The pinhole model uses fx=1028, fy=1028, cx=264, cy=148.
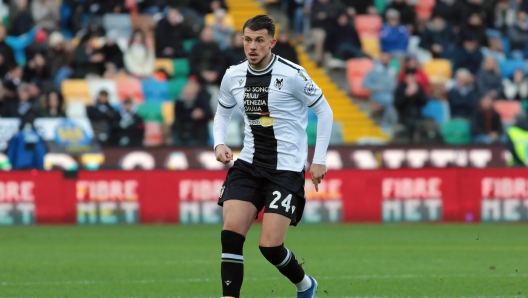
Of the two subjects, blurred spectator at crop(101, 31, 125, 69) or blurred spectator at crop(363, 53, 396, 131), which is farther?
blurred spectator at crop(363, 53, 396, 131)

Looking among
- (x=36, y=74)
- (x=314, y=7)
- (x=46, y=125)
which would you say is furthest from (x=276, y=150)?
(x=314, y=7)

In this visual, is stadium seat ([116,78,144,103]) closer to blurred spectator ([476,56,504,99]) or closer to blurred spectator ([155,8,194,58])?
blurred spectator ([155,8,194,58])

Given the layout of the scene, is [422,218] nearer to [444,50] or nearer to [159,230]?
[159,230]

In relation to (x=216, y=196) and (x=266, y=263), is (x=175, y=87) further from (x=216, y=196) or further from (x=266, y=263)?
(x=266, y=263)

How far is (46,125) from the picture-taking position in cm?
1891

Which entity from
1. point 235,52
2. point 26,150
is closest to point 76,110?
→ point 26,150

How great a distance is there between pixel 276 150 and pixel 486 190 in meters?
11.2

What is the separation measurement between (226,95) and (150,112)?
1235 centimetres

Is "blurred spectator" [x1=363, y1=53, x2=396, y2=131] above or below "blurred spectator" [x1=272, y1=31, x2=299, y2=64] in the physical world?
below

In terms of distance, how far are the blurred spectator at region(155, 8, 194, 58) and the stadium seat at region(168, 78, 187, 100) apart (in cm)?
68

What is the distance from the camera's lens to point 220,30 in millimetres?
21875

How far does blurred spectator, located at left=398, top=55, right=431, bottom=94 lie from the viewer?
69.5 feet

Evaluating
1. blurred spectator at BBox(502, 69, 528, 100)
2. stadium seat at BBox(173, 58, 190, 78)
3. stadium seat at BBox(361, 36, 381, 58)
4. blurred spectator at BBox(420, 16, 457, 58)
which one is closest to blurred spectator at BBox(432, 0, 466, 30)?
blurred spectator at BBox(420, 16, 457, 58)

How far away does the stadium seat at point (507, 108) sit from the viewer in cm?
2150
